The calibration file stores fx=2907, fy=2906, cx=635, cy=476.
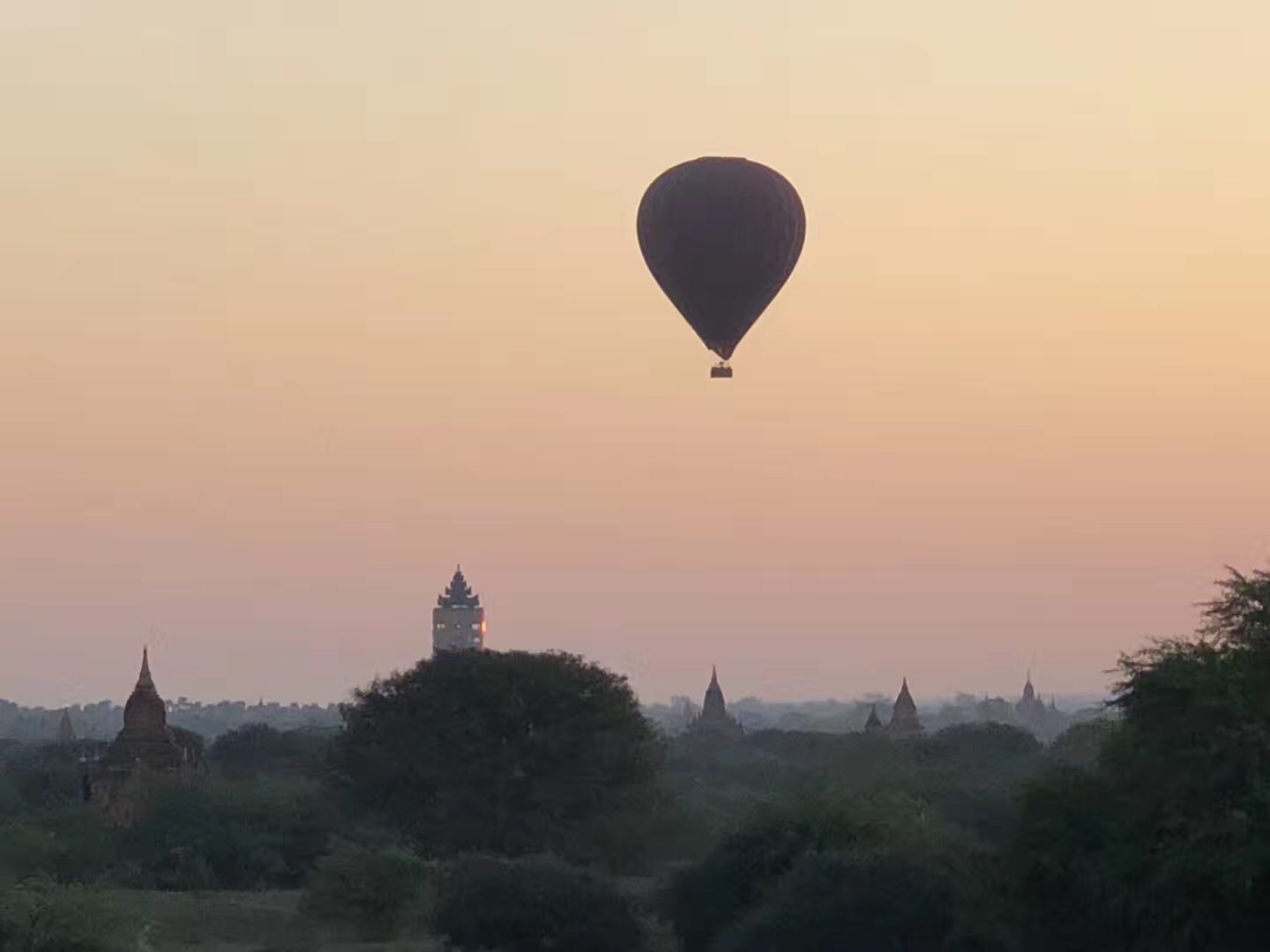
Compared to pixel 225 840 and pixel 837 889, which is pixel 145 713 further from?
pixel 837 889

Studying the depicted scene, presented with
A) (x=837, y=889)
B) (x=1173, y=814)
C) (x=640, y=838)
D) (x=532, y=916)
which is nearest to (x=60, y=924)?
(x=532, y=916)

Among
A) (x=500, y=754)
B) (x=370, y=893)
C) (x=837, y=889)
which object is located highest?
(x=500, y=754)

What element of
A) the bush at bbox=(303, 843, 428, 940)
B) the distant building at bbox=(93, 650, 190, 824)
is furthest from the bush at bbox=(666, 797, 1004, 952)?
the distant building at bbox=(93, 650, 190, 824)

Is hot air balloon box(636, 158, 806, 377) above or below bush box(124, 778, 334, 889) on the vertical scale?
above

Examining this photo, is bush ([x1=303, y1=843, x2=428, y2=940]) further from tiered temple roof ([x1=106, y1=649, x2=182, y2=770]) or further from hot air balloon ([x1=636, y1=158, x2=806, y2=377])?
tiered temple roof ([x1=106, y1=649, x2=182, y2=770])

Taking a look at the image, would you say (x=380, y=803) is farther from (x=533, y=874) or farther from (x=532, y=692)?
(x=533, y=874)

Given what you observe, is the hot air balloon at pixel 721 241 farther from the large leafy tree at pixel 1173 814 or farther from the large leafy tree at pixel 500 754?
the large leafy tree at pixel 1173 814

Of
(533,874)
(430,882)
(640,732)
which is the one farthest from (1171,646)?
(640,732)
